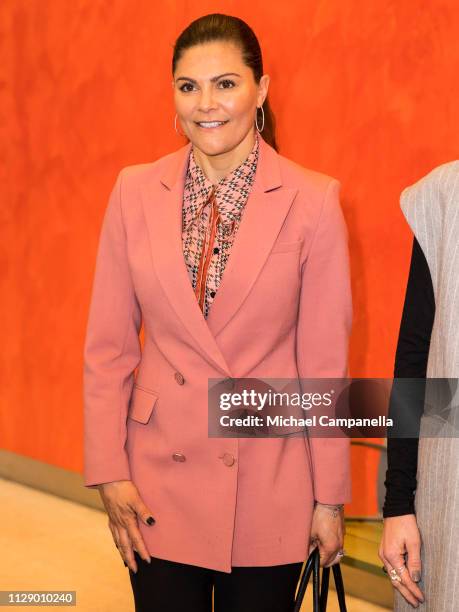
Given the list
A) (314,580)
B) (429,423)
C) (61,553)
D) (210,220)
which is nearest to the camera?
(429,423)

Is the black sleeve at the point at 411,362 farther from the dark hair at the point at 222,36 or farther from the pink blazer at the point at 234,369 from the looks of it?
the dark hair at the point at 222,36

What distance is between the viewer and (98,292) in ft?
6.29

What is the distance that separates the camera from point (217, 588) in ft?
6.11

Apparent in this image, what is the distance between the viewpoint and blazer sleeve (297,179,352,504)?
1.80 meters

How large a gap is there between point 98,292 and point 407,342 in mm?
714

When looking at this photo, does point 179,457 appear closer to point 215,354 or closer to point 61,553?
point 215,354

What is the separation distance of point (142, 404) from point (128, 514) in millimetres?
224

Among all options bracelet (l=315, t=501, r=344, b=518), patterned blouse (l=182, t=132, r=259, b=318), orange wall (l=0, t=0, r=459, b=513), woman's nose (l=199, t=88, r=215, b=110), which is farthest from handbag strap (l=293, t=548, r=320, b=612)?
orange wall (l=0, t=0, r=459, b=513)

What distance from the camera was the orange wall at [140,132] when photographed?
309cm

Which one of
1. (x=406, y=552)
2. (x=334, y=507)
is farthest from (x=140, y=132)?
(x=406, y=552)

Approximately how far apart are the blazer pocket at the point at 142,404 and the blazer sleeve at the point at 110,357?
0.7 inches

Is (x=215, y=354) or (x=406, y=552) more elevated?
(x=215, y=354)

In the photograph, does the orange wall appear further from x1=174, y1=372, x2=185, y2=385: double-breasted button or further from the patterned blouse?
x1=174, y1=372, x2=185, y2=385: double-breasted button

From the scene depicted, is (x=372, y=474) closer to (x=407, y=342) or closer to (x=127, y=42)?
(x=407, y=342)
